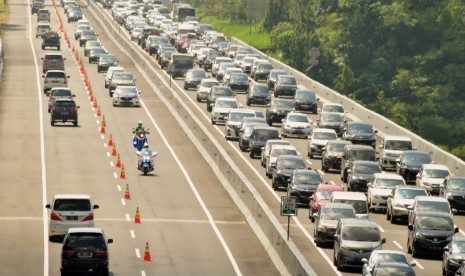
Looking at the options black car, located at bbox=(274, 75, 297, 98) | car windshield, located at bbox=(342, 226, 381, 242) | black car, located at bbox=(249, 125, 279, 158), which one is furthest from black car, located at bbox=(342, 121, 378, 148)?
car windshield, located at bbox=(342, 226, 381, 242)

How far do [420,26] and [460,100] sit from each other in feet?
57.6

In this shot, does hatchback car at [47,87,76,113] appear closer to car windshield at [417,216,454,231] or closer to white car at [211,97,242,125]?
white car at [211,97,242,125]

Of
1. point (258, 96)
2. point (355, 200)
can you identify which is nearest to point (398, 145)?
point (355, 200)

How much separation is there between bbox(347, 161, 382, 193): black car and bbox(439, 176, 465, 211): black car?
12.2ft

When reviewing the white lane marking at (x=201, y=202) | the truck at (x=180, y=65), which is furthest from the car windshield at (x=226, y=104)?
the truck at (x=180, y=65)

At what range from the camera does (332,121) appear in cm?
7875

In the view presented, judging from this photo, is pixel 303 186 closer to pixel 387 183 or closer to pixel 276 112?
pixel 387 183

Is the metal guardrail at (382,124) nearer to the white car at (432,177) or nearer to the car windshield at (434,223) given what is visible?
the white car at (432,177)

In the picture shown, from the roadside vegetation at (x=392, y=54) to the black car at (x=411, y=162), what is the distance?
64.4m

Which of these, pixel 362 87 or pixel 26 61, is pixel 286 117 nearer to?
pixel 26 61

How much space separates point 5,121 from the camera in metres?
81.8

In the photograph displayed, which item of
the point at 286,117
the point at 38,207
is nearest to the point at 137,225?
the point at 38,207

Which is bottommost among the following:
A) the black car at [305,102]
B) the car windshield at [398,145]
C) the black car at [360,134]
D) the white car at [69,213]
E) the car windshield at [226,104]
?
the black car at [305,102]

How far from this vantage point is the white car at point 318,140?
230ft
